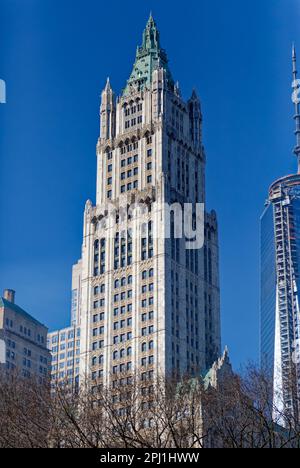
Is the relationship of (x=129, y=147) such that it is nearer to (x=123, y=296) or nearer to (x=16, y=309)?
(x=123, y=296)

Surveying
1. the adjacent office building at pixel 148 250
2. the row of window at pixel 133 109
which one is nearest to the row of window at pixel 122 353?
the adjacent office building at pixel 148 250

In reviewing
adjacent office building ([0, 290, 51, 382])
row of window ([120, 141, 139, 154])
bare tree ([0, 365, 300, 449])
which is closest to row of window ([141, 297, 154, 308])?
row of window ([120, 141, 139, 154])

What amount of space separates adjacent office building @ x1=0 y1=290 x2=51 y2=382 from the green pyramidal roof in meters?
40.7

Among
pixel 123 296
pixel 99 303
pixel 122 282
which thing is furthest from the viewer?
pixel 99 303

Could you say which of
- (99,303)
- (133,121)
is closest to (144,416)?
(99,303)

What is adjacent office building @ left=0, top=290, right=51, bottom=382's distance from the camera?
15888 centimetres

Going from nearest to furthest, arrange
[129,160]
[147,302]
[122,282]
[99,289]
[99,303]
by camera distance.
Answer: [147,302], [122,282], [99,303], [99,289], [129,160]

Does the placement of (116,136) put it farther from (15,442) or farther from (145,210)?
(15,442)

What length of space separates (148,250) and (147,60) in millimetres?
33015

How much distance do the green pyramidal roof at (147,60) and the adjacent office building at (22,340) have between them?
40.7 m

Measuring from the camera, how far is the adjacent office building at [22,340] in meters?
159

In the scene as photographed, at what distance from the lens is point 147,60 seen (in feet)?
490

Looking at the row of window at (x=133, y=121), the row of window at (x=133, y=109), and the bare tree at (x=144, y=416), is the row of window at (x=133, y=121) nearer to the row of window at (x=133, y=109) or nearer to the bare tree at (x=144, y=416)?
the row of window at (x=133, y=109)
